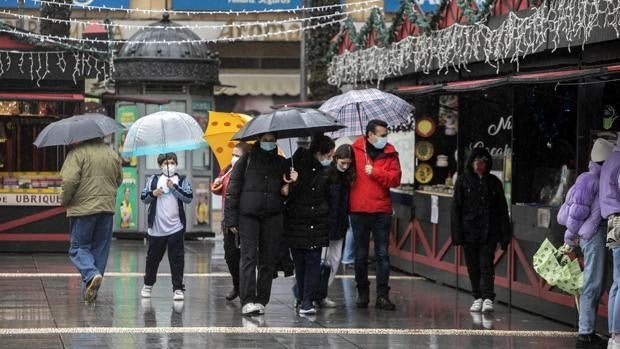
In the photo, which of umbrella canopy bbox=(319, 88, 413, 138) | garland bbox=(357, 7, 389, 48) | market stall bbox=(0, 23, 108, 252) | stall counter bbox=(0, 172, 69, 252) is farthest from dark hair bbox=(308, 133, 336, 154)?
stall counter bbox=(0, 172, 69, 252)

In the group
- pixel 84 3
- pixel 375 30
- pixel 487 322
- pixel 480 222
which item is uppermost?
pixel 84 3

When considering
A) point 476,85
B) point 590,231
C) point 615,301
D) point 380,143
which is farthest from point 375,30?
point 615,301

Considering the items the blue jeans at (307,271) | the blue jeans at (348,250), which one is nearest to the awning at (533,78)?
the blue jeans at (307,271)

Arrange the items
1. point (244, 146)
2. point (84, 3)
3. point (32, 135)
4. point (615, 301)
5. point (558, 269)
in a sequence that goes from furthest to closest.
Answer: point (84, 3) → point (32, 135) → point (244, 146) → point (558, 269) → point (615, 301)

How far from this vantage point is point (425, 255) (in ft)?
52.6

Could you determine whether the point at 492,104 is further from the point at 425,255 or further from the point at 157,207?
the point at 157,207

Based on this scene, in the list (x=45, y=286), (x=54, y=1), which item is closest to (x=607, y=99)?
(x=45, y=286)

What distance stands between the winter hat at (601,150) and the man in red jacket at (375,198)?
2512mm

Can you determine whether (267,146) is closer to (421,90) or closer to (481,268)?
(421,90)

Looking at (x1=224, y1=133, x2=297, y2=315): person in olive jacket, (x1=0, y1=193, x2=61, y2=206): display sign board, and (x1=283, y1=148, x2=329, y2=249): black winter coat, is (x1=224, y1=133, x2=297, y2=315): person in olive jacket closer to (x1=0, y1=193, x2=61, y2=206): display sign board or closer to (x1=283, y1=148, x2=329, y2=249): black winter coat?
(x1=283, y1=148, x2=329, y2=249): black winter coat

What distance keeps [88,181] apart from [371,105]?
9.85 feet

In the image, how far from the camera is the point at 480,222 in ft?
42.0

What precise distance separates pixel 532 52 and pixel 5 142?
30.3 feet

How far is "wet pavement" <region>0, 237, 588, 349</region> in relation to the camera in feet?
35.2
